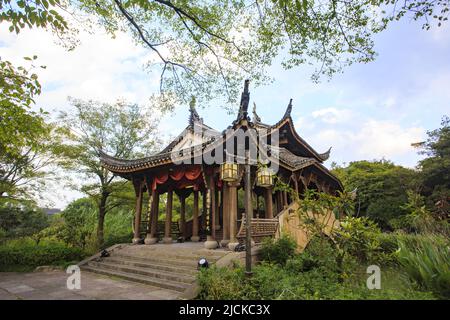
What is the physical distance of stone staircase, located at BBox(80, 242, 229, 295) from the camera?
6.63 metres

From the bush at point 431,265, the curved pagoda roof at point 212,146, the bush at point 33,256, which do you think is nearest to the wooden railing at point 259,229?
the curved pagoda roof at point 212,146

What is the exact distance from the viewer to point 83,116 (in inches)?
513

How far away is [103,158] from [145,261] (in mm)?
5441

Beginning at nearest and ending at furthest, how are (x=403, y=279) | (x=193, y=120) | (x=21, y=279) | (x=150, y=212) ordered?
(x=403, y=279) < (x=21, y=279) < (x=150, y=212) < (x=193, y=120)

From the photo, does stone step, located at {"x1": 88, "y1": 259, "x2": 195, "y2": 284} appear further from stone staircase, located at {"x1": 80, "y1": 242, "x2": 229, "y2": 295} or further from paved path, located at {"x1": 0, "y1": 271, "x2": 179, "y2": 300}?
paved path, located at {"x1": 0, "y1": 271, "x2": 179, "y2": 300}

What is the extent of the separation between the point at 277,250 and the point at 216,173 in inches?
138

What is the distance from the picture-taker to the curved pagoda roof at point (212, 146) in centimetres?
874

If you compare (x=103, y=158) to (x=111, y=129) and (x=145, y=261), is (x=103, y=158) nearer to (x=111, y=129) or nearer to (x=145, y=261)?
(x=111, y=129)

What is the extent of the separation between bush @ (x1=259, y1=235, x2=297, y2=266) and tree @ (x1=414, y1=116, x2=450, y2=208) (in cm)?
1970

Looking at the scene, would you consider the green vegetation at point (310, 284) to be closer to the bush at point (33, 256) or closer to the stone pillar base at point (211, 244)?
the stone pillar base at point (211, 244)

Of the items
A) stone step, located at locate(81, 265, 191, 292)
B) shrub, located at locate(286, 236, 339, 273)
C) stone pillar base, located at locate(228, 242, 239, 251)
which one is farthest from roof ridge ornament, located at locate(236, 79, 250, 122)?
stone step, located at locate(81, 265, 191, 292)

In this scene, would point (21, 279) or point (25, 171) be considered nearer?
point (21, 279)

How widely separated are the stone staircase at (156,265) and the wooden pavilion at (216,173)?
0.92 metres

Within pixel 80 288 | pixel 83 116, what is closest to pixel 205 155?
pixel 80 288
